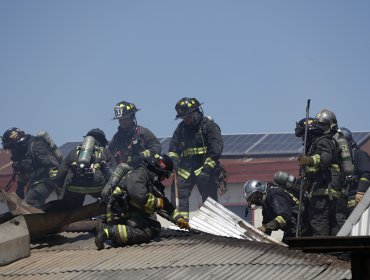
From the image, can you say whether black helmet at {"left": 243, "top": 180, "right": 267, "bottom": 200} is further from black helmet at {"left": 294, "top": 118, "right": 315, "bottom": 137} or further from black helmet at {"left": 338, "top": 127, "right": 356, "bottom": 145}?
black helmet at {"left": 338, "top": 127, "right": 356, "bottom": 145}

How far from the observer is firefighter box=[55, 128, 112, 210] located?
14.6 meters

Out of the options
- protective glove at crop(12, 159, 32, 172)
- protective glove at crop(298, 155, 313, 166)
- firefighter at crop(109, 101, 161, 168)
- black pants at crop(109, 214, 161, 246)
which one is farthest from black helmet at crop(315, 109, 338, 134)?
protective glove at crop(12, 159, 32, 172)

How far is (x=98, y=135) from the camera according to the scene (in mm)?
14852

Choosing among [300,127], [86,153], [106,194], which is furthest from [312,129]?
[86,153]

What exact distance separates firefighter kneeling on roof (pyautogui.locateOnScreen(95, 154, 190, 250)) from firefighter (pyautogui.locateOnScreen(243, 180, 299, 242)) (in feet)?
6.08

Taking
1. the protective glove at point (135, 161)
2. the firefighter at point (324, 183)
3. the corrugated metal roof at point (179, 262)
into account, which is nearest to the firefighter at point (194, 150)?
the protective glove at point (135, 161)

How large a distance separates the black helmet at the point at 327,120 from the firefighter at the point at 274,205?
3.79 feet

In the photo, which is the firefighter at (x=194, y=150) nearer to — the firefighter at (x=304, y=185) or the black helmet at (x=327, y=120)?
the firefighter at (x=304, y=185)

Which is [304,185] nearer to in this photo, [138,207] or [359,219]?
[359,219]

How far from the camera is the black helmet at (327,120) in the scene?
12.9m

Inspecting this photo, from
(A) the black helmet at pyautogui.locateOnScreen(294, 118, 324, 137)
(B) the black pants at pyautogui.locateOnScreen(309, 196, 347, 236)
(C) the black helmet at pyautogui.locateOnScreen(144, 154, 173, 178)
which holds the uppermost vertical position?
(A) the black helmet at pyautogui.locateOnScreen(294, 118, 324, 137)

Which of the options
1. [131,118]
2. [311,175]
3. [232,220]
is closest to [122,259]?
[232,220]

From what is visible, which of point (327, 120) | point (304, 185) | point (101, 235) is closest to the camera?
point (101, 235)

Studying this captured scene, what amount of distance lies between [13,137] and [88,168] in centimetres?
414
